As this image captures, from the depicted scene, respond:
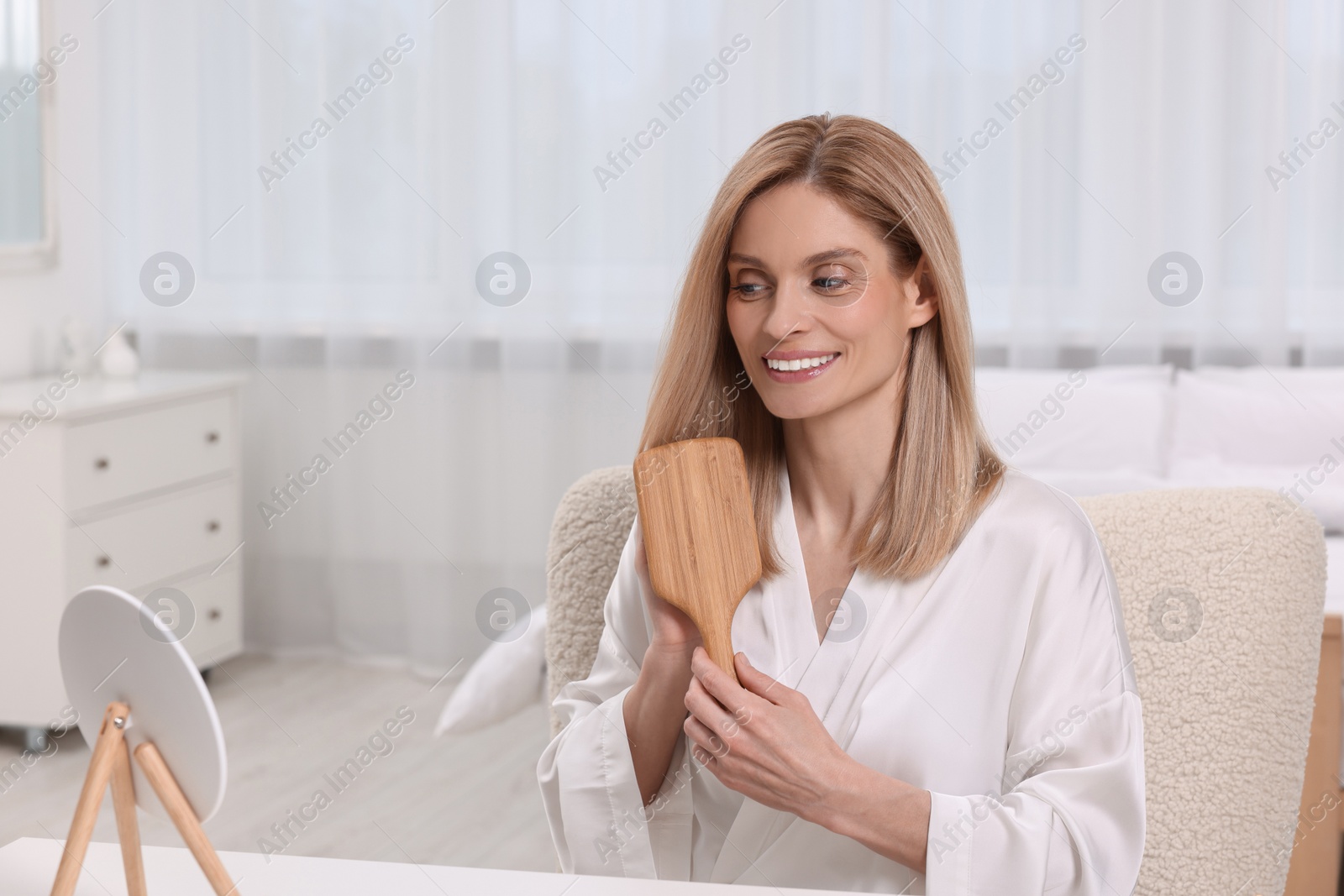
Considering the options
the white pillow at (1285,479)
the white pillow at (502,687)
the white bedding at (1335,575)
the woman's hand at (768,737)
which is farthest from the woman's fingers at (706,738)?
the white pillow at (1285,479)

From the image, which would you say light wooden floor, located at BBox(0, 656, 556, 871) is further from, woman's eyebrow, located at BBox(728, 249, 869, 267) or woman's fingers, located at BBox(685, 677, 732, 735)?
woman's eyebrow, located at BBox(728, 249, 869, 267)

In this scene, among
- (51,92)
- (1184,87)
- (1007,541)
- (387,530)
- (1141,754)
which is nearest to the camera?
(1141,754)

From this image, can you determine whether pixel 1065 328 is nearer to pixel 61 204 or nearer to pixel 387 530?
pixel 387 530

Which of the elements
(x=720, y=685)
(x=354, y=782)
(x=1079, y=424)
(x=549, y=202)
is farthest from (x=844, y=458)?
(x=549, y=202)

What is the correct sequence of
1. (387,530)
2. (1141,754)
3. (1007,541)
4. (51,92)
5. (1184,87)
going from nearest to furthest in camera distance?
(1141,754) → (1007,541) → (1184,87) → (51,92) → (387,530)

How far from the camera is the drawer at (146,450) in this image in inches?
119

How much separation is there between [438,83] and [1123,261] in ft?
6.49

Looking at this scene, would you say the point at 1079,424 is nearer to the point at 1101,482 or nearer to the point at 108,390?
the point at 1101,482

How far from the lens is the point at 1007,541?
107 centimetres

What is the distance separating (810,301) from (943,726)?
0.39m

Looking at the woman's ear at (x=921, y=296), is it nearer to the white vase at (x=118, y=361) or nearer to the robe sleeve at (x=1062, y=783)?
the robe sleeve at (x=1062, y=783)

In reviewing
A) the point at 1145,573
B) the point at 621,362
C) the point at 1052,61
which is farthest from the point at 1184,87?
the point at 1145,573

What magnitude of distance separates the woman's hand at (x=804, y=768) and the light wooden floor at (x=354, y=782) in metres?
1.54

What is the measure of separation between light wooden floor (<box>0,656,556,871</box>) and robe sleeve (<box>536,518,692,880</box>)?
1.33m
